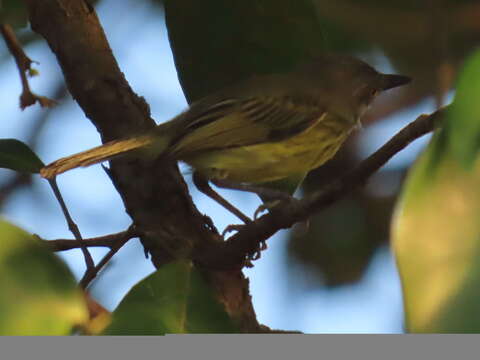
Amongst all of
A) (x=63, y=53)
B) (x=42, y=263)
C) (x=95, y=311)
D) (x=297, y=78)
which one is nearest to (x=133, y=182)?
(x=63, y=53)

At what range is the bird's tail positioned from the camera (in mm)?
2600

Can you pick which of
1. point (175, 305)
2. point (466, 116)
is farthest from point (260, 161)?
point (466, 116)

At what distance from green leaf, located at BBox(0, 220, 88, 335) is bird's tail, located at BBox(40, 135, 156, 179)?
0.74 meters

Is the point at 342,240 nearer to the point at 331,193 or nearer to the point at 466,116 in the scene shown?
the point at 331,193

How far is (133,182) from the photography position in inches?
106

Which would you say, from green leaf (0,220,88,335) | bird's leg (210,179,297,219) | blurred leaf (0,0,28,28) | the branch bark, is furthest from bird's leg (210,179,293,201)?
green leaf (0,220,88,335)

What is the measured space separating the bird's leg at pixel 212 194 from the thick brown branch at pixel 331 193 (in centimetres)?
82

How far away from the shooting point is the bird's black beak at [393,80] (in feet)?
12.6

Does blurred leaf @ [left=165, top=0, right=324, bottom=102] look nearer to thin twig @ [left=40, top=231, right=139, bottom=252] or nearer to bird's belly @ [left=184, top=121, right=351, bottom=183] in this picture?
bird's belly @ [left=184, top=121, right=351, bottom=183]

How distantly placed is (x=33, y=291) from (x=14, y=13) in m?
1.53

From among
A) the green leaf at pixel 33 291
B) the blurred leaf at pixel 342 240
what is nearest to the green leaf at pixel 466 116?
the green leaf at pixel 33 291

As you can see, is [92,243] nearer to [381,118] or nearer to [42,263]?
[42,263]

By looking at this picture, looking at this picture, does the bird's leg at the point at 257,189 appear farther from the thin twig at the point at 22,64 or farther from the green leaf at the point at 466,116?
the green leaf at the point at 466,116

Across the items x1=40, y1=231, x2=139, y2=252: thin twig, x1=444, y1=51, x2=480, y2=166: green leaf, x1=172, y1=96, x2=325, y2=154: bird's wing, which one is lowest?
x1=444, y1=51, x2=480, y2=166: green leaf
